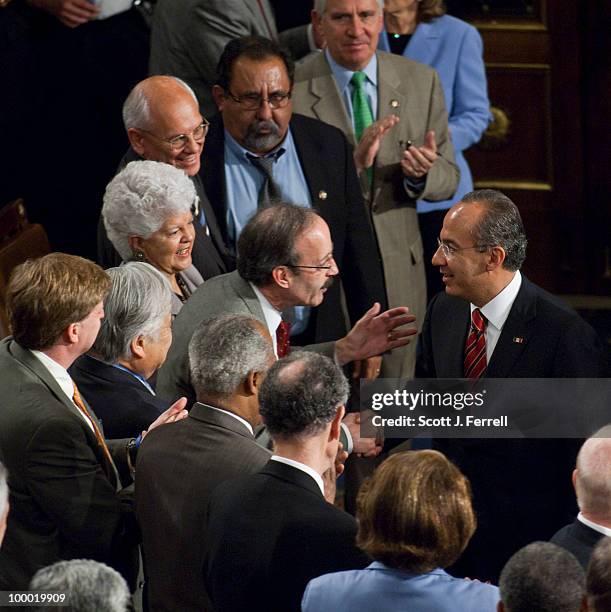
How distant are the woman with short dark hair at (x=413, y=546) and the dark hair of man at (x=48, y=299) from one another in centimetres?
101

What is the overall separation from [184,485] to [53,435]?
0.33m

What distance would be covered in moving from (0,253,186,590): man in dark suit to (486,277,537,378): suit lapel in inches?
40.0

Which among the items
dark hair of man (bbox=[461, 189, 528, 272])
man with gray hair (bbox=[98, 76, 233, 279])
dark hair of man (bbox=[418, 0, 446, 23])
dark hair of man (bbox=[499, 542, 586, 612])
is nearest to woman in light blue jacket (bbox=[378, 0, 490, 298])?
dark hair of man (bbox=[418, 0, 446, 23])

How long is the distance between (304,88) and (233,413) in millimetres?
2286

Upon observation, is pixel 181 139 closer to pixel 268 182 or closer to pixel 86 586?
pixel 268 182

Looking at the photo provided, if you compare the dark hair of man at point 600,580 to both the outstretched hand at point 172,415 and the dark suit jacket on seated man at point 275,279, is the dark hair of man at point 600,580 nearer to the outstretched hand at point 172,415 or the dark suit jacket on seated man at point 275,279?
the outstretched hand at point 172,415

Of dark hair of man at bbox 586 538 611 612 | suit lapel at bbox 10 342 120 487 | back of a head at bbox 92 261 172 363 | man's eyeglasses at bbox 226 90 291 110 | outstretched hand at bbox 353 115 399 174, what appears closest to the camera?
dark hair of man at bbox 586 538 611 612

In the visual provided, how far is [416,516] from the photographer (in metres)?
2.63

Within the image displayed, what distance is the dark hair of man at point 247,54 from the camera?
4.83 metres

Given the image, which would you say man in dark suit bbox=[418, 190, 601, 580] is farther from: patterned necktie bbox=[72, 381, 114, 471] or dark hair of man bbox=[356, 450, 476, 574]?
dark hair of man bbox=[356, 450, 476, 574]

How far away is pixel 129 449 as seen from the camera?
3545mm

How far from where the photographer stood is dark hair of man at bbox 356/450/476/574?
2629 millimetres

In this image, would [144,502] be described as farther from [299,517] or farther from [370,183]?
[370,183]

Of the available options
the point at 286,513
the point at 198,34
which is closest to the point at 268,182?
the point at 198,34
